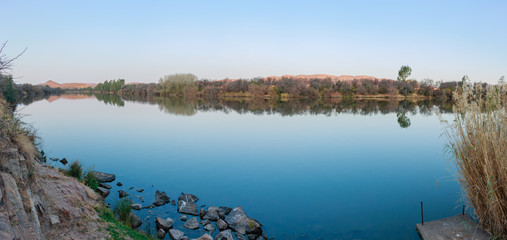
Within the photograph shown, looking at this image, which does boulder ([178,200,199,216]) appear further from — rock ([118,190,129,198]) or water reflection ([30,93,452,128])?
water reflection ([30,93,452,128])

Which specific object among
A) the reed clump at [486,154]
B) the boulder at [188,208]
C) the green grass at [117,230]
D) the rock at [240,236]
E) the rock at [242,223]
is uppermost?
the reed clump at [486,154]

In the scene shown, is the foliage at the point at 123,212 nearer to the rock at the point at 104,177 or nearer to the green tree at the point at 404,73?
the rock at the point at 104,177

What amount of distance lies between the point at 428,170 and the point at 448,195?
11.1 feet

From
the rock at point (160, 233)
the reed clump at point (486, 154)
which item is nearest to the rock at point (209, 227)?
the rock at point (160, 233)

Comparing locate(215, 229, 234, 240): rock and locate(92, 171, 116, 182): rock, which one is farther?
locate(92, 171, 116, 182): rock

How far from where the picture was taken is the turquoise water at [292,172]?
8922 millimetres

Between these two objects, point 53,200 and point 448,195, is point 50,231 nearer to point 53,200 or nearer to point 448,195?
point 53,200

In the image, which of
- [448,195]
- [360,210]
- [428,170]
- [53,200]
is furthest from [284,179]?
[53,200]

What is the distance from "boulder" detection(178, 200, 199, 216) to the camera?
884cm

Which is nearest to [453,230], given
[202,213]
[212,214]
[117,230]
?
[212,214]

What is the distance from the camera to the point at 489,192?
6105 mm

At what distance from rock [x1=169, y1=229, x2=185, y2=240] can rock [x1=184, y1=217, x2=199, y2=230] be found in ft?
1.41

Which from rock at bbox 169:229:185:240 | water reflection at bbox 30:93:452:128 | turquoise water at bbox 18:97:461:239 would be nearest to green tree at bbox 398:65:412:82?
water reflection at bbox 30:93:452:128

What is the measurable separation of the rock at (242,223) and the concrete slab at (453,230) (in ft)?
14.0
